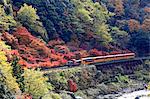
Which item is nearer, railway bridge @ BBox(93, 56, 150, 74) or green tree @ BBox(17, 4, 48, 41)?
green tree @ BBox(17, 4, 48, 41)

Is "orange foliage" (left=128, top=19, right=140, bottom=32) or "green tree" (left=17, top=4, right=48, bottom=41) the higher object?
"green tree" (left=17, top=4, right=48, bottom=41)

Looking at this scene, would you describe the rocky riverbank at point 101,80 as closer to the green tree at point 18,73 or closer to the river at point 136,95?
the river at point 136,95

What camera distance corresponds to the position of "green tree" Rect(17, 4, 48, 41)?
76312 millimetres

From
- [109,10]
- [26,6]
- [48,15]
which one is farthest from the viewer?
[109,10]

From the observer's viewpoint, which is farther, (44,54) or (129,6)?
(129,6)

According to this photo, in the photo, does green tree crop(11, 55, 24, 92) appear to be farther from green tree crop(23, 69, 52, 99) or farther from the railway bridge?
the railway bridge

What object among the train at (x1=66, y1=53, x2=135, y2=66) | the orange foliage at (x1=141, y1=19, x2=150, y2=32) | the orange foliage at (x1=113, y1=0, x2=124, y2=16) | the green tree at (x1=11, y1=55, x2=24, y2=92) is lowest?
the train at (x1=66, y1=53, x2=135, y2=66)

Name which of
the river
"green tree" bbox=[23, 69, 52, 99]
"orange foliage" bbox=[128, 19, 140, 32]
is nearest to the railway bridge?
"orange foliage" bbox=[128, 19, 140, 32]

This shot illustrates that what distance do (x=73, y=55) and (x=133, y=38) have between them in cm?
2010

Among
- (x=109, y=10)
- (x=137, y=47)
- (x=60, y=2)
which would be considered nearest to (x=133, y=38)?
(x=137, y=47)

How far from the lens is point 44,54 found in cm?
7400

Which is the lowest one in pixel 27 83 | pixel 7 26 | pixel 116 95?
pixel 116 95

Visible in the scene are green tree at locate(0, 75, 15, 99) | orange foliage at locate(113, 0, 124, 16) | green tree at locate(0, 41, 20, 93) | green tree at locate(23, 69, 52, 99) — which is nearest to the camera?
green tree at locate(0, 75, 15, 99)

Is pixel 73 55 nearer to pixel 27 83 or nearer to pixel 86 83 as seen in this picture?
pixel 86 83
